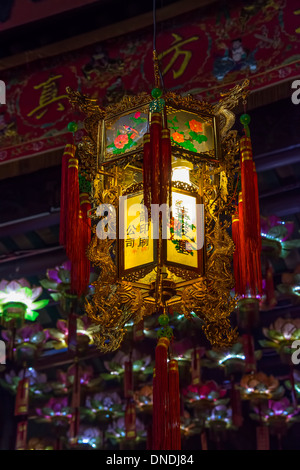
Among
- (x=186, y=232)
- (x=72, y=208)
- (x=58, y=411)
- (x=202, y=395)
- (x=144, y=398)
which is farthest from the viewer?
(x=58, y=411)

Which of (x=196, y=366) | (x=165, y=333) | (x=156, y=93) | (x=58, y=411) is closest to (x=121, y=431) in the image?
(x=58, y=411)

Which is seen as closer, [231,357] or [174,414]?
[174,414]

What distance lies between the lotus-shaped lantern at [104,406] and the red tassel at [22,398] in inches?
43.1

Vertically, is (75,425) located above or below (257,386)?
below

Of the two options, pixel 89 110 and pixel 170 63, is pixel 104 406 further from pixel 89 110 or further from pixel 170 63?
pixel 89 110

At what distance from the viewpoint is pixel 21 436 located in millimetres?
7605

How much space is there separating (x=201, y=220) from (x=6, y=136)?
243cm

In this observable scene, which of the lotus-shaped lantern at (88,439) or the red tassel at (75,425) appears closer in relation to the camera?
the red tassel at (75,425)

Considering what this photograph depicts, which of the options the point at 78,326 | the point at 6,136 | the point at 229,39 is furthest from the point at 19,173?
the point at 78,326

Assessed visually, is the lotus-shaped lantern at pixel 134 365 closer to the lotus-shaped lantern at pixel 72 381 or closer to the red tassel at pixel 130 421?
the lotus-shaped lantern at pixel 72 381

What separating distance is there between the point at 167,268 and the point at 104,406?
492 cm

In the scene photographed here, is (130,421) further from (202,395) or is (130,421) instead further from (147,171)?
(147,171)

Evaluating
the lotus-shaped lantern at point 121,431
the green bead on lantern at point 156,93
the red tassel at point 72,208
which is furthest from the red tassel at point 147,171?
the lotus-shaped lantern at point 121,431

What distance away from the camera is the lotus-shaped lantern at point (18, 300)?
7359mm
